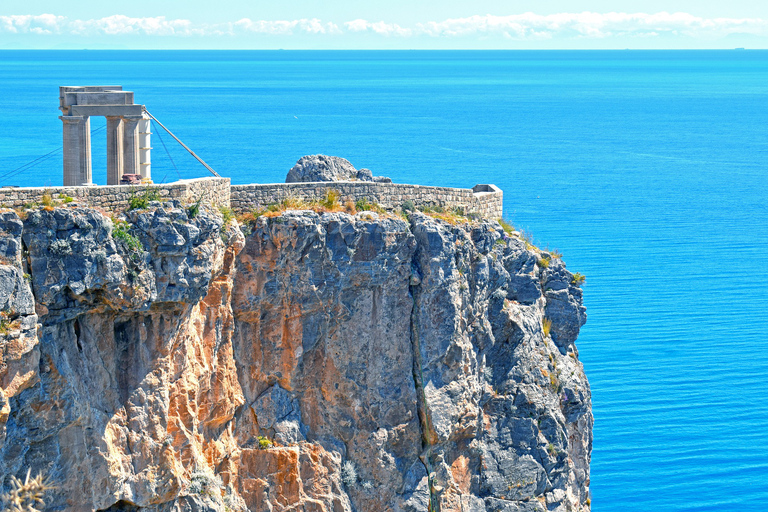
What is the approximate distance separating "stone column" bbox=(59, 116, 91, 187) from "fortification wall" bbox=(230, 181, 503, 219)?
4.98m

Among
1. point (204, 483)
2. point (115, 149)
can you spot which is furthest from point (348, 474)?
point (115, 149)

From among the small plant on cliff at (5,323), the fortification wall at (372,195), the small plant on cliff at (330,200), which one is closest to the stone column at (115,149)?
the fortification wall at (372,195)

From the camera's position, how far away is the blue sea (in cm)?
5803

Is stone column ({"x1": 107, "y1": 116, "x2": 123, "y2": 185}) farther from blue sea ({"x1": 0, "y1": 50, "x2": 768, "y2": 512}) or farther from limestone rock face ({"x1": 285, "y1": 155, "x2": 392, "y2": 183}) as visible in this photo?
blue sea ({"x1": 0, "y1": 50, "x2": 768, "y2": 512})

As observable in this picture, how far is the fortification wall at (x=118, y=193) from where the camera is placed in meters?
28.3

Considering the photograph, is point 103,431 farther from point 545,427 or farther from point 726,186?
point 726,186

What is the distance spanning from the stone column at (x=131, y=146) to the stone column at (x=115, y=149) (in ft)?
0.47

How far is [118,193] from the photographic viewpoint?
3034 centimetres

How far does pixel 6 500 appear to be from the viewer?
27453mm

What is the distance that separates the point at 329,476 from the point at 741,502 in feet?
87.4

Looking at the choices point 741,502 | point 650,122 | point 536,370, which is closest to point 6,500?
point 536,370

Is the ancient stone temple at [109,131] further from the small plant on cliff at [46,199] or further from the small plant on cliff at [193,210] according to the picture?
the small plant on cliff at [46,199]

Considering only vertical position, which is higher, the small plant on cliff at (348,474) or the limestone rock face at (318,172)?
the limestone rock face at (318,172)

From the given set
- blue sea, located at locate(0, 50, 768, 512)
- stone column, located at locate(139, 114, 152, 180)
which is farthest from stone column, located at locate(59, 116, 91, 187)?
blue sea, located at locate(0, 50, 768, 512)
